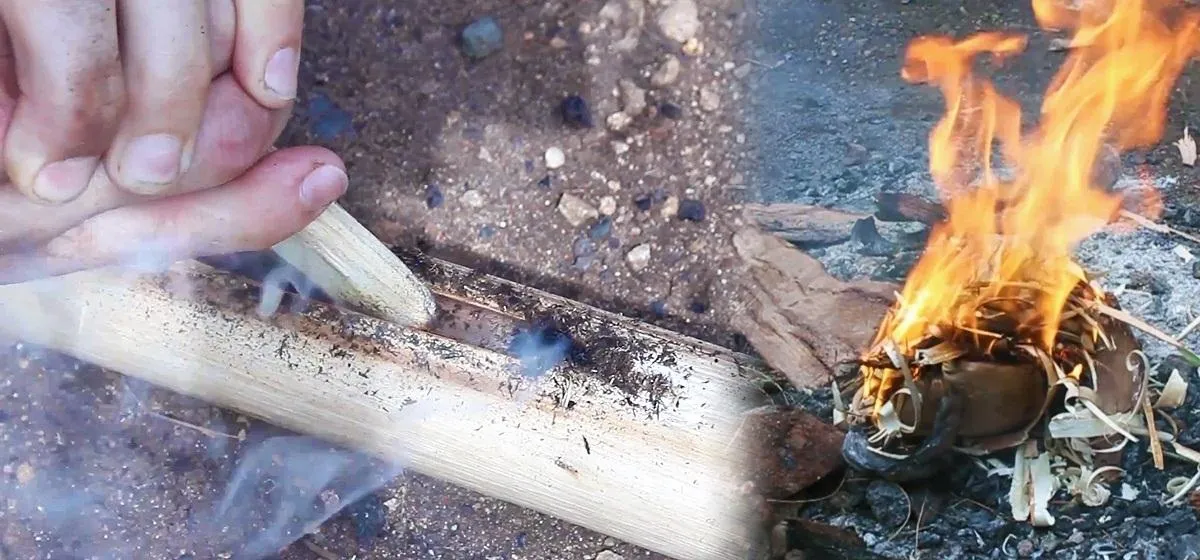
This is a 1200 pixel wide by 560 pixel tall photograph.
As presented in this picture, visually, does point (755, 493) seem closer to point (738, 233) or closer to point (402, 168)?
point (738, 233)

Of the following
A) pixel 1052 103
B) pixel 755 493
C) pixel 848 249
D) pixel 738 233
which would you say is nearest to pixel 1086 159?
pixel 1052 103

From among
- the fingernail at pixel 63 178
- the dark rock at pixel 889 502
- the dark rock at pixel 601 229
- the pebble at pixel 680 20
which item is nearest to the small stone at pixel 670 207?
the dark rock at pixel 601 229

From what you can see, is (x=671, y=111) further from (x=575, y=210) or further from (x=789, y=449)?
(x=789, y=449)

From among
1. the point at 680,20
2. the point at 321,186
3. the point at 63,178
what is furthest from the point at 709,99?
the point at 63,178

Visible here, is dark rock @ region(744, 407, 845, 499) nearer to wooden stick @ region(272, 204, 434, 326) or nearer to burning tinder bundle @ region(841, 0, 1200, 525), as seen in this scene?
burning tinder bundle @ region(841, 0, 1200, 525)

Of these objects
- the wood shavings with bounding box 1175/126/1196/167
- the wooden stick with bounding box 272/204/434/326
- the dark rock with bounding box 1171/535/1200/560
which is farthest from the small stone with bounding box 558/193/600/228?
the dark rock with bounding box 1171/535/1200/560

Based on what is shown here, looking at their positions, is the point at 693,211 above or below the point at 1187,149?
below
